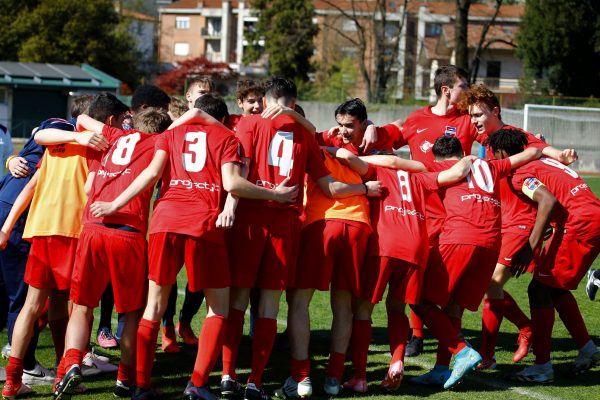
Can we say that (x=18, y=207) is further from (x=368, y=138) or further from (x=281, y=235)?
(x=368, y=138)

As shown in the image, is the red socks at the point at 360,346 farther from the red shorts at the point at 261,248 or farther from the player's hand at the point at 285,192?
the player's hand at the point at 285,192

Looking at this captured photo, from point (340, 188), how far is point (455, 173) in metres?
0.97

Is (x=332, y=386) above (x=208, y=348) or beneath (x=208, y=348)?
beneath

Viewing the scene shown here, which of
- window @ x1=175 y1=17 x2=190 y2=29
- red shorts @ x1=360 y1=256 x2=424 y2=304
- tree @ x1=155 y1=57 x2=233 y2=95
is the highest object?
window @ x1=175 y1=17 x2=190 y2=29

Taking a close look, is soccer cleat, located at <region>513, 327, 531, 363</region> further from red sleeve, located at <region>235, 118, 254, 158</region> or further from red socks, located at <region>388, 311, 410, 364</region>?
red sleeve, located at <region>235, 118, 254, 158</region>

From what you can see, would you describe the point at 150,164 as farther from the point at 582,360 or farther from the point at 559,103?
the point at 559,103

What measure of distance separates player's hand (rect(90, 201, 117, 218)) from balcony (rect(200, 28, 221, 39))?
91645mm

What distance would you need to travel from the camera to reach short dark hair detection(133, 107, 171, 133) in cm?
666

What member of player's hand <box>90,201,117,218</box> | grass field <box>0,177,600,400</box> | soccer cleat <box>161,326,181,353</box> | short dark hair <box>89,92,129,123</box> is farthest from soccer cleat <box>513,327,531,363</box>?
short dark hair <box>89,92,129,123</box>

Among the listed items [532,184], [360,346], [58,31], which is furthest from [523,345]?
[58,31]

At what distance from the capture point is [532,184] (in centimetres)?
716

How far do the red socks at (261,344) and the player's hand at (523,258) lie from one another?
2276 millimetres

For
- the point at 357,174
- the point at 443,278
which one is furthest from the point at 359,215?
the point at 443,278

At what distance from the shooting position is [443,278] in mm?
6883
